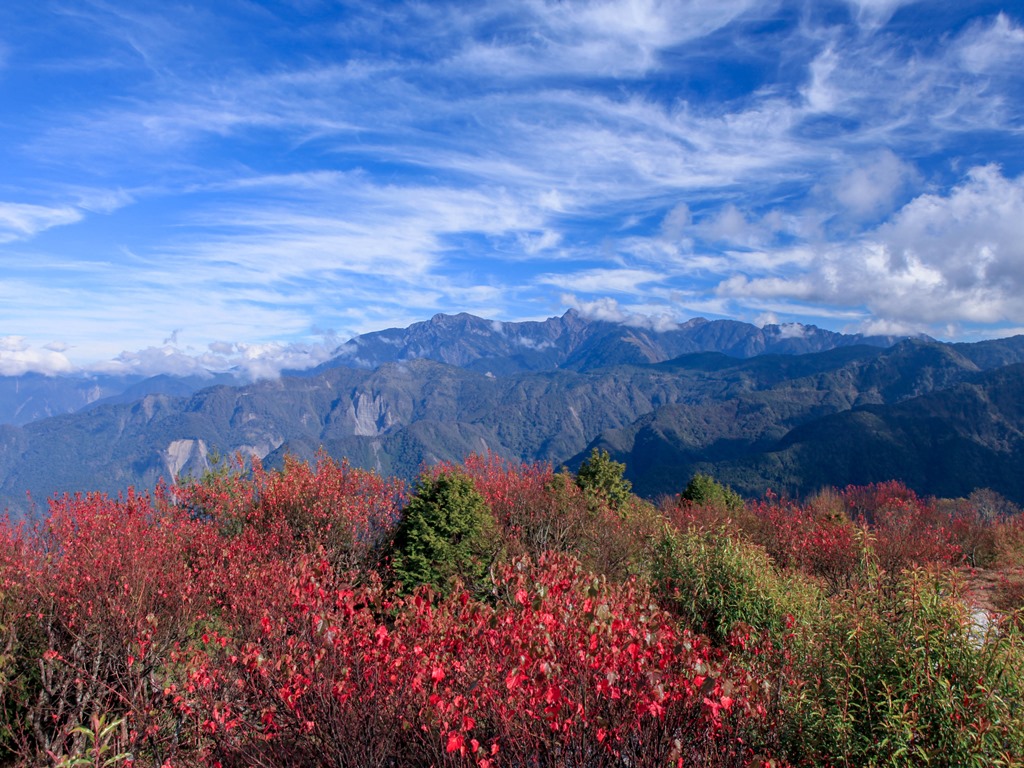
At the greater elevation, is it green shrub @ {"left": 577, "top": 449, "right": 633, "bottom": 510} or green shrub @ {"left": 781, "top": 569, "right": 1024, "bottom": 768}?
green shrub @ {"left": 781, "top": 569, "right": 1024, "bottom": 768}

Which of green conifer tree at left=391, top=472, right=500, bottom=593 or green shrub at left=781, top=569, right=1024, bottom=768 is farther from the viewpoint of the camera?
green conifer tree at left=391, top=472, right=500, bottom=593

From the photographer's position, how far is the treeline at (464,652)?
5.67m

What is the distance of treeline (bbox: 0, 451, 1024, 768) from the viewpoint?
5.67 m

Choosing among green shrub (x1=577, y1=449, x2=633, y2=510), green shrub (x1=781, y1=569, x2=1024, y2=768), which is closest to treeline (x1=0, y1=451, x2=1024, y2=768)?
green shrub (x1=781, y1=569, x2=1024, y2=768)

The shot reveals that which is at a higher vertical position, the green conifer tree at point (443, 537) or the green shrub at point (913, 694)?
the green shrub at point (913, 694)

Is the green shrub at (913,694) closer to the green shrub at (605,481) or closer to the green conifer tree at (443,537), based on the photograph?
the green conifer tree at (443,537)

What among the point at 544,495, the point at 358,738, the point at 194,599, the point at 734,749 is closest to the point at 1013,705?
the point at 734,749

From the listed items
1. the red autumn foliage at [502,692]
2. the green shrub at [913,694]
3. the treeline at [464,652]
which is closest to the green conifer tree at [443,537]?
the treeline at [464,652]

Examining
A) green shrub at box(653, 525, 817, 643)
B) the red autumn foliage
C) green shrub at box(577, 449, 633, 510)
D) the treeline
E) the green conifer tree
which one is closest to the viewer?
the red autumn foliage

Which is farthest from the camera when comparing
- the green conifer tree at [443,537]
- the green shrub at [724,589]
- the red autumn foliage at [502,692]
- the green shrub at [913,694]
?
the green conifer tree at [443,537]

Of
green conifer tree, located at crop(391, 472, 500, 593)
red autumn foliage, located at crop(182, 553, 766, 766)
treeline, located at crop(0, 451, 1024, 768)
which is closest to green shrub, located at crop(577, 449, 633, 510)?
treeline, located at crop(0, 451, 1024, 768)

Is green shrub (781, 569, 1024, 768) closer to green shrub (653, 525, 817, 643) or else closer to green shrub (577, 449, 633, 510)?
green shrub (653, 525, 817, 643)

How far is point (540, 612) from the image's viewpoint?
618cm

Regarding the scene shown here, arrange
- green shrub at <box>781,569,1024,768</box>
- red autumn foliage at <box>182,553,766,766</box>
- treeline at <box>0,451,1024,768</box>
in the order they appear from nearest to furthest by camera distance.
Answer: red autumn foliage at <box>182,553,766,766</box>
treeline at <box>0,451,1024,768</box>
green shrub at <box>781,569,1024,768</box>
